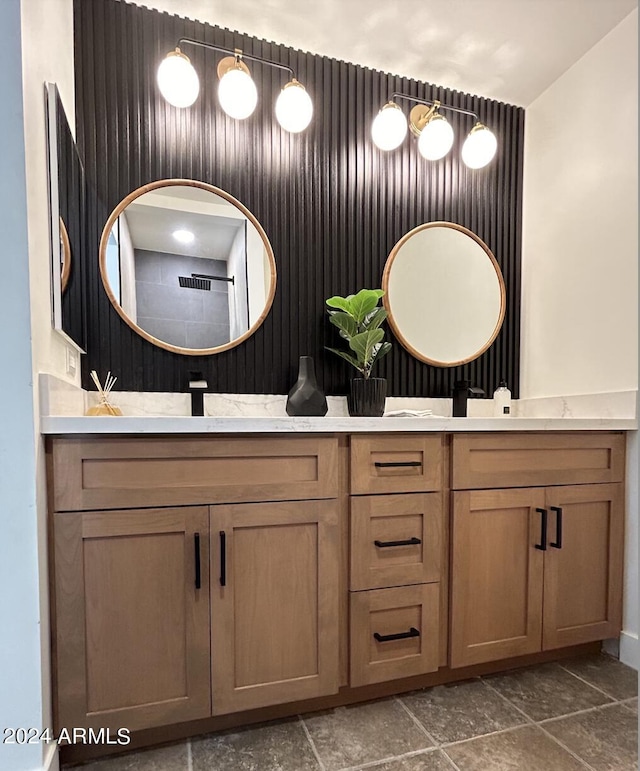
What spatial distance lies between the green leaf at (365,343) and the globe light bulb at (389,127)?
81 centimetres

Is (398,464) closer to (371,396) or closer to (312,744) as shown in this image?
(371,396)

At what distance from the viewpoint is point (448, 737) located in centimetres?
132

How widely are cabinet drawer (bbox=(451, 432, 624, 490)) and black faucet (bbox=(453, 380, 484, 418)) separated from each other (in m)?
0.47

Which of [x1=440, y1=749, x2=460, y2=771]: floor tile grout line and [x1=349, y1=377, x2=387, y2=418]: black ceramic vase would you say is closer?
[x1=440, y1=749, x2=460, y2=771]: floor tile grout line

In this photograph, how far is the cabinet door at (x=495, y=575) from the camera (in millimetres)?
1519

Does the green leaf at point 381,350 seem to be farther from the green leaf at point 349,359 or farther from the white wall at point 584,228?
the white wall at point 584,228

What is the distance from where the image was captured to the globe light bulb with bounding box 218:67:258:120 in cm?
174

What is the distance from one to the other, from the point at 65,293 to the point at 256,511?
2.83 feet

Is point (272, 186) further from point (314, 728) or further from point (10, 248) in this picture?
point (314, 728)

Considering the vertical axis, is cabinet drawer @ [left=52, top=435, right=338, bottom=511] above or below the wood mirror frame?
below

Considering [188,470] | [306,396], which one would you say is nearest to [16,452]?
[188,470]

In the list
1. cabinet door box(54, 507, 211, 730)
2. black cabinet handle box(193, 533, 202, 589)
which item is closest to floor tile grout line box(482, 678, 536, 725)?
cabinet door box(54, 507, 211, 730)

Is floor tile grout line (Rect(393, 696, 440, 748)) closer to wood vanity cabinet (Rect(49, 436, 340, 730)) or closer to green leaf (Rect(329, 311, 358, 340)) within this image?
wood vanity cabinet (Rect(49, 436, 340, 730))

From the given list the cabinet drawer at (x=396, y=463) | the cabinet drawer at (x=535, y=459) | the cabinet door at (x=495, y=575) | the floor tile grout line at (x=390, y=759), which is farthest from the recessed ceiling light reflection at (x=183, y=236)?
the floor tile grout line at (x=390, y=759)
